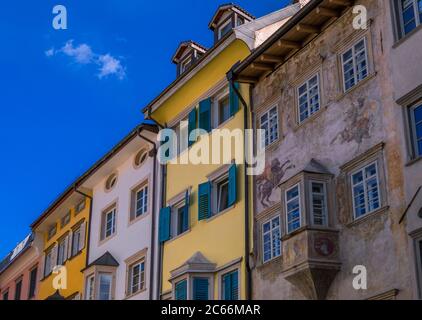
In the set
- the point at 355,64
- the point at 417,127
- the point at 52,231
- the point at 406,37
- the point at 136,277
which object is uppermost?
the point at 52,231

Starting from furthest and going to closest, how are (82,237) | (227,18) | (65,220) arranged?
(65,220)
(82,237)
(227,18)

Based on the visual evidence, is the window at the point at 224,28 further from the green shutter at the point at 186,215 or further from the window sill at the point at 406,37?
the window sill at the point at 406,37

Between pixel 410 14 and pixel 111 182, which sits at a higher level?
pixel 111 182

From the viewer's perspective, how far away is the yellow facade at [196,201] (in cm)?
2409

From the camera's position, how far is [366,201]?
62.7 feet

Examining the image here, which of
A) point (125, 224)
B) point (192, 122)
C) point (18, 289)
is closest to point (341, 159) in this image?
point (192, 122)

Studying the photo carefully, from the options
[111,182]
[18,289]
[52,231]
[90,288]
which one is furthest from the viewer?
[18,289]

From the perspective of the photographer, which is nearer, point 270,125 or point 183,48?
point 270,125

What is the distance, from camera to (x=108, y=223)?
33438mm

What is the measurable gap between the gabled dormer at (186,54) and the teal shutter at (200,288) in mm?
9119

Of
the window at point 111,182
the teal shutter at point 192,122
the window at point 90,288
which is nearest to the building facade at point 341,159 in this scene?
the teal shutter at point 192,122

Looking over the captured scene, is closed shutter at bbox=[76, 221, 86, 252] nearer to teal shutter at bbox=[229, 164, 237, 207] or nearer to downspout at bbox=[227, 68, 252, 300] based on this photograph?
teal shutter at bbox=[229, 164, 237, 207]

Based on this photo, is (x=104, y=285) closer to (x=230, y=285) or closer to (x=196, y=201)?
(x=196, y=201)

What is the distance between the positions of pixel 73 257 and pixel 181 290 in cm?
1207
